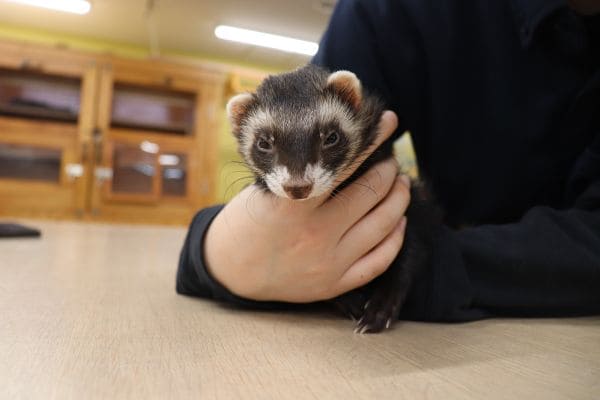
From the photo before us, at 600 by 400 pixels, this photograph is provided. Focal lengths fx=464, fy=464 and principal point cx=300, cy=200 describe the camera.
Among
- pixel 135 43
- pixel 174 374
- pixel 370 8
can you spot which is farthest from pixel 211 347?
pixel 135 43

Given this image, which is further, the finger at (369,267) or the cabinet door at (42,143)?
the cabinet door at (42,143)

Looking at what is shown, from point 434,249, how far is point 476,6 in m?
0.52

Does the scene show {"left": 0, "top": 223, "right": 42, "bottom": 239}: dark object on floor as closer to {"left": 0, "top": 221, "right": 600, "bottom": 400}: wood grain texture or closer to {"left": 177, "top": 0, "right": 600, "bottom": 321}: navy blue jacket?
{"left": 0, "top": 221, "right": 600, "bottom": 400}: wood grain texture

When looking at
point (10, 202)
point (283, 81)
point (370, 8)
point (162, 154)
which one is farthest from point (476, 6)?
point (10, 202)

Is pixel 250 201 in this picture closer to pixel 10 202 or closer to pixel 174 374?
pixel 174 374

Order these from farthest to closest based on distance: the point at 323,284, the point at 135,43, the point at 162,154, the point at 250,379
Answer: the point at 135,43
the point at 162,154
the point at 323,284
the point at 250,379

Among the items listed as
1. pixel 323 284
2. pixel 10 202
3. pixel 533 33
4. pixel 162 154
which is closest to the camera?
pixel 323 284

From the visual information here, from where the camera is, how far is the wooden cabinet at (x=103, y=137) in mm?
3129

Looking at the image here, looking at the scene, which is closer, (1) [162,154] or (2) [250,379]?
(2) [250,379]

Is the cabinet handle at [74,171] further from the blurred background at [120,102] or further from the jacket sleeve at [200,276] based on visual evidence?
the jacket sleeve at [200,276]

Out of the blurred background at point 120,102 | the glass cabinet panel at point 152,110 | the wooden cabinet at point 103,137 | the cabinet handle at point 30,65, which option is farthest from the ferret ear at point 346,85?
the cabinet handle at point 30,65

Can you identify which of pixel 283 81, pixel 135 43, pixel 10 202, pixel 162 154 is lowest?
pixel 10 202

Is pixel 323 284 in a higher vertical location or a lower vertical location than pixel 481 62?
lower

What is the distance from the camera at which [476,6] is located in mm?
895
